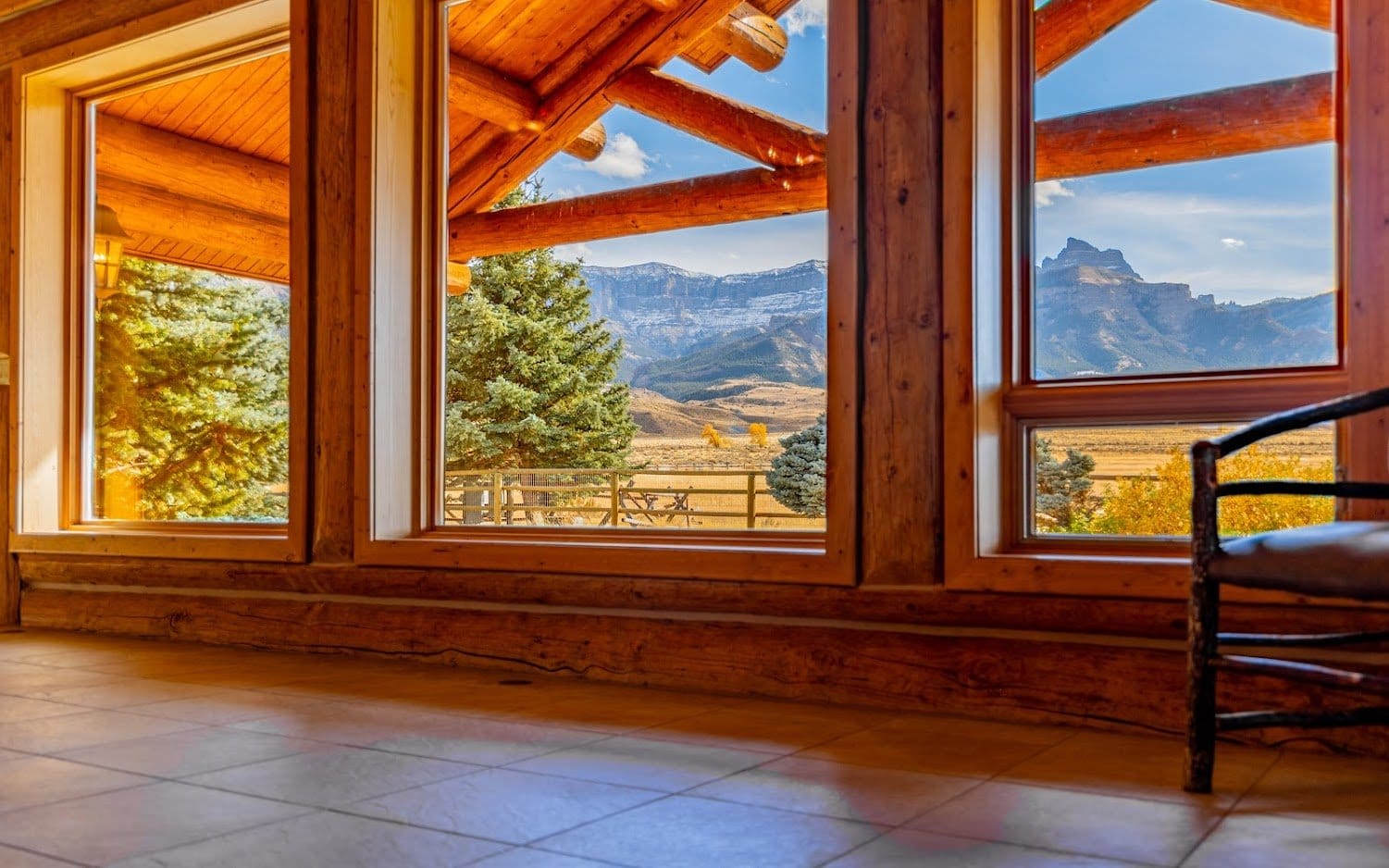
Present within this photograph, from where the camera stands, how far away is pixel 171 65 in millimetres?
5219

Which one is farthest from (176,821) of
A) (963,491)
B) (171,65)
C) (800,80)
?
(171,65)

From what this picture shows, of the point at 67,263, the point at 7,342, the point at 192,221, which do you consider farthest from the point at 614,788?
the point at 67,263

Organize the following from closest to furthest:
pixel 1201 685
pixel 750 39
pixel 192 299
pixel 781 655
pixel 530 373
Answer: pixel 1201 685 < pixel 781 655 < pixel 750 39 < pixel 530 373 < pixel 192 299

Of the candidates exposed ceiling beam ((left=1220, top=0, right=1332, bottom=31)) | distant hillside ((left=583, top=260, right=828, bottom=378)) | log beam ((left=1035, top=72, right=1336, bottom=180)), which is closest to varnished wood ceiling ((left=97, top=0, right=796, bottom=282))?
distant hillside ((left=583, top=260, right=828, bottom=378))

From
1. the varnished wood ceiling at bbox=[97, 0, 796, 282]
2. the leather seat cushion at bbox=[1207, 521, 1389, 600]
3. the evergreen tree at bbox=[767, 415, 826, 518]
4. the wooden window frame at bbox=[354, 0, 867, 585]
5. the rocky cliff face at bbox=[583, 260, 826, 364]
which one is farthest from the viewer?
the varnished wood ceiling at bbox=[97, 0, 796, 282]

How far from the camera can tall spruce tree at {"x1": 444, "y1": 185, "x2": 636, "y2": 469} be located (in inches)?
175

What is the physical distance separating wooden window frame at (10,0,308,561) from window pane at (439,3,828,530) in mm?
1000

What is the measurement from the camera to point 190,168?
5.39 metres

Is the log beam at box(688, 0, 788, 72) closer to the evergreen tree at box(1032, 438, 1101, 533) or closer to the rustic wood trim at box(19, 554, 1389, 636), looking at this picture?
the evergreen tree at box(1032, 438, 1101, 533)

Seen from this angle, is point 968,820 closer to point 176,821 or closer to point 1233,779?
point 1233,779

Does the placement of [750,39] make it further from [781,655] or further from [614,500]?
[781,655]

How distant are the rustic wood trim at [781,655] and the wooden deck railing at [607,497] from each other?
16.4 inches

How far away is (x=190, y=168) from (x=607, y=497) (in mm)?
2696

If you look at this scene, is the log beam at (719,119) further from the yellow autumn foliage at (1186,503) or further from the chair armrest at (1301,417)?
the chair armrest at (1301,417)
